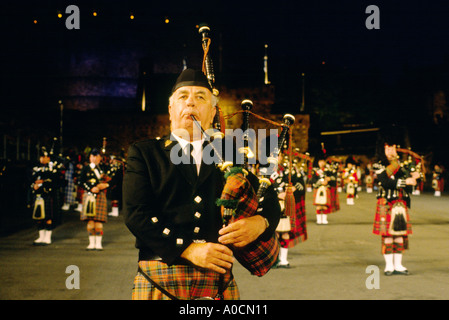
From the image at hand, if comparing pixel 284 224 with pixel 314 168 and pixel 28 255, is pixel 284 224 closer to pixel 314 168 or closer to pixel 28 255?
pixel 28 255

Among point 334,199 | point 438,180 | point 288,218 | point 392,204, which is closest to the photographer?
point 392,204

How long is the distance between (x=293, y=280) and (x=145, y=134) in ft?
85.0

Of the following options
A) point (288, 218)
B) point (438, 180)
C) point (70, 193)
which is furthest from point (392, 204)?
point (438, 180)

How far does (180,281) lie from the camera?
Answer: 2.31 m

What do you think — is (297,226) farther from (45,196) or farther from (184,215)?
(184,215)

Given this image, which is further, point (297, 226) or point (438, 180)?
point (438, 180)

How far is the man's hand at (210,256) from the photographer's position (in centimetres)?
219

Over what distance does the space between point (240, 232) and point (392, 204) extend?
5.92 meters

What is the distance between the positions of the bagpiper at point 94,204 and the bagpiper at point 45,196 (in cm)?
73

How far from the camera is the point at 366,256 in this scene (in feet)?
29.6

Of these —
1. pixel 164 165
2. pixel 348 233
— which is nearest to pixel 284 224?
pixel 348 233

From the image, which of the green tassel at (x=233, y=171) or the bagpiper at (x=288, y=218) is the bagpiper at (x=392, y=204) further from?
the green tassel at (x=233, y=171)

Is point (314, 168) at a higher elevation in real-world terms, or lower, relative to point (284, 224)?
higher

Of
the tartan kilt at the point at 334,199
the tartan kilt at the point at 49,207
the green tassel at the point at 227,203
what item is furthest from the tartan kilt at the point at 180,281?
the tartan kilt at the point at 334,199
